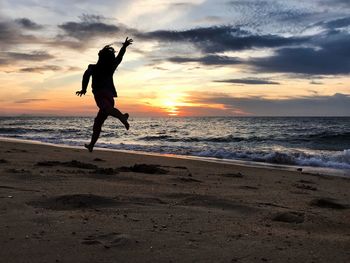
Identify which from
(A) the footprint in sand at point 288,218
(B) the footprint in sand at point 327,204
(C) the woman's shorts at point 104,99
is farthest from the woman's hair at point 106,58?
(B) the footprint in sand at point 327,204

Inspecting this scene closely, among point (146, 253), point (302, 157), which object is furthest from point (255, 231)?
point (302, 157)

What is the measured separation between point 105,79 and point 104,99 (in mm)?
306

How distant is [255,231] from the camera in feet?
14.0

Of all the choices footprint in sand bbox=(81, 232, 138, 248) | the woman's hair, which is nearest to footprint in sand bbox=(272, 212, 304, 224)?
footprint in sand bbox=(81, 232, 138, 248)

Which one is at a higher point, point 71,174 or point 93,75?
point 93,75

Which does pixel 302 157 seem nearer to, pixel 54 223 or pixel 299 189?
pixel 299 189

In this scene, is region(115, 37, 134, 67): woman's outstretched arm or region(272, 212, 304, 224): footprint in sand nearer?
region(272, 212, 304, 224): footprint in sand

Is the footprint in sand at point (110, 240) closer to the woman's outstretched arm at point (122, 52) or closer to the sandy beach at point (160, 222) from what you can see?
the sandy beach at point (160, 222)

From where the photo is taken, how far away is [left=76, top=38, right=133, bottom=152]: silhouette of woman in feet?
20.3

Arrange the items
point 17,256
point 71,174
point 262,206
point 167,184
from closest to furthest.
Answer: point 17,256 → point 262,206 → point 167,184 → point 71,174

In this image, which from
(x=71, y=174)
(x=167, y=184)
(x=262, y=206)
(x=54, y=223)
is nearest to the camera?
(x=54, y=223)

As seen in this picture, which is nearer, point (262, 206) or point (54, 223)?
point (54, 223)

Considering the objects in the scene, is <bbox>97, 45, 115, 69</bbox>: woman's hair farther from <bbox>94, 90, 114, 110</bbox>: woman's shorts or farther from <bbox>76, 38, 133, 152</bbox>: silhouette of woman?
<bbox>94, 90, 114, 110</bbox>: woman's shorts

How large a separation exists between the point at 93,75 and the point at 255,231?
345cm
